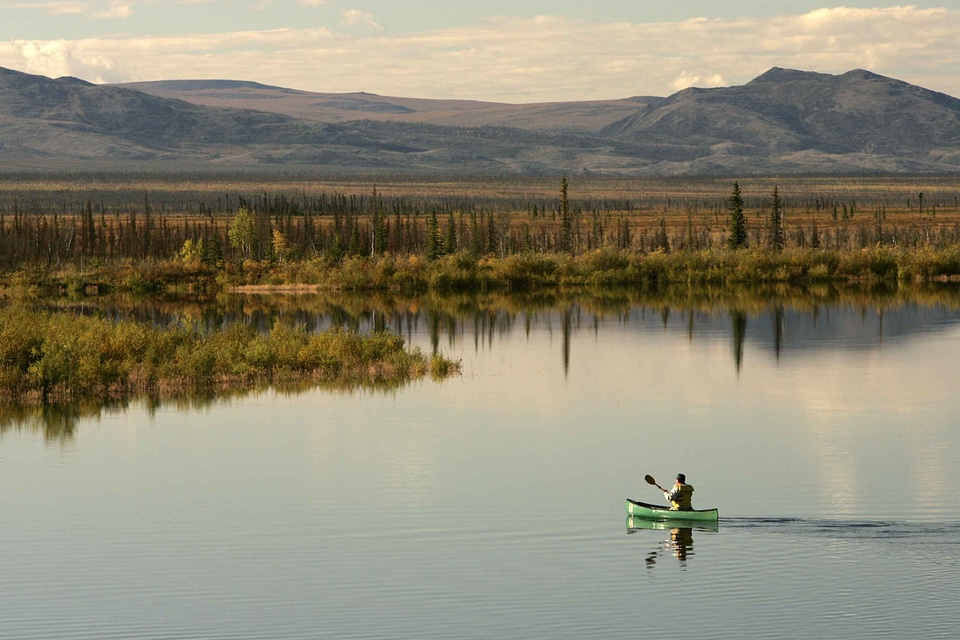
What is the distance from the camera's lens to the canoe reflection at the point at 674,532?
24828mm

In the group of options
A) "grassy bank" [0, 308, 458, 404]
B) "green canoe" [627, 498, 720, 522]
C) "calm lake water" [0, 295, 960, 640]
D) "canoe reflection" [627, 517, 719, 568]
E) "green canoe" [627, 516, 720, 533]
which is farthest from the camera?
"grassy bank" [0, 308, 458, 404]

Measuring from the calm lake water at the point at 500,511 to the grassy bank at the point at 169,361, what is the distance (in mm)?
1777

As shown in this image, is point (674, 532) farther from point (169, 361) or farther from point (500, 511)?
point (169, 361)

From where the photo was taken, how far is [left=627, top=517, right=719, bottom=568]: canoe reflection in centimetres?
2483

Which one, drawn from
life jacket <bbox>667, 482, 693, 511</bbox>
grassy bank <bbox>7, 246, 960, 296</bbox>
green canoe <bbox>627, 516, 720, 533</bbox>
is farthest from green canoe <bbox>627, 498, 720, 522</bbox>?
grassy bank <bbox>7, 246, 960, 296</bbox>

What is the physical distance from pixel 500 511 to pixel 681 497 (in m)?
3.22

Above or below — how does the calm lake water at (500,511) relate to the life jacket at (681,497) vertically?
below

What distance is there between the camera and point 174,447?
115ft

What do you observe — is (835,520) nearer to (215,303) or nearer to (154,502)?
(154,502)

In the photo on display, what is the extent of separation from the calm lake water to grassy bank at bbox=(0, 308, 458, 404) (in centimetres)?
178

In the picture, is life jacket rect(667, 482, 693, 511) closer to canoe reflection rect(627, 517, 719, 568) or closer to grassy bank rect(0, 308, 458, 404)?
canoe reflection rect(627, 517, 719, 568)

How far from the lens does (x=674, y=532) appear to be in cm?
2609

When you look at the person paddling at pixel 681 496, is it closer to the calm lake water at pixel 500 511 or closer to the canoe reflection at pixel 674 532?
the canoe reflection at pixel 674 532

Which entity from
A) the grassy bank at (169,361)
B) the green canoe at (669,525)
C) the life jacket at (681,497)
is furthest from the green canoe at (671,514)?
the grassy bank at (169,361)
